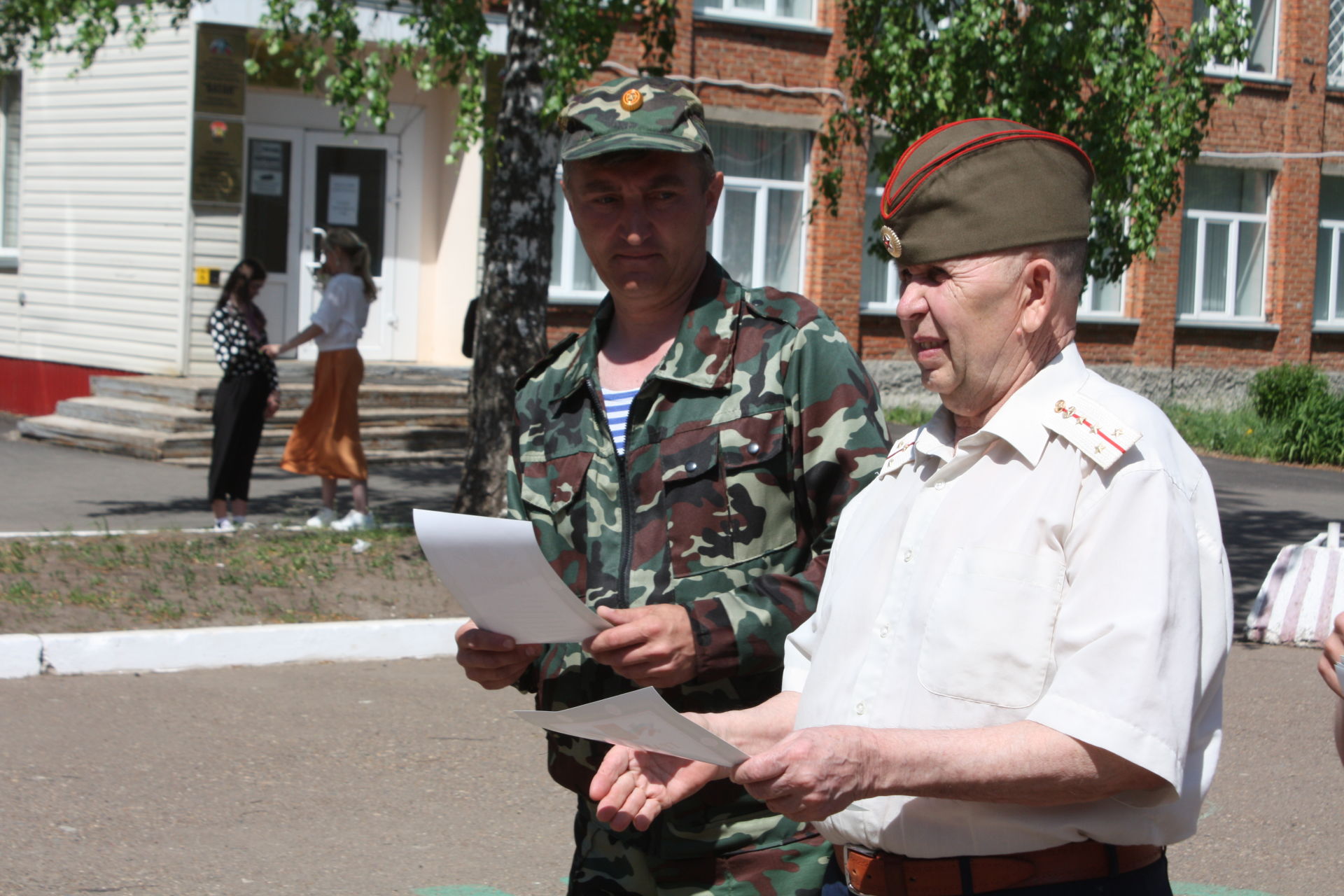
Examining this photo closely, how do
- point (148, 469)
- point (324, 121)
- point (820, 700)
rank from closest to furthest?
point (820, 700), point (148, 469), point (324, 121)

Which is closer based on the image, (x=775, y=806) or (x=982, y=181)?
(x=775, y=806)

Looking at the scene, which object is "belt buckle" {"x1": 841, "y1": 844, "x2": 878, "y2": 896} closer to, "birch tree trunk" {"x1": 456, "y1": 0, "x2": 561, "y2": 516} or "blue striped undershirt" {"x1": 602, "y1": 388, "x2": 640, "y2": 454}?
"blue striped undershirt" {"x1": 602, "y1": 388, "x2": 640, "y2": 454}

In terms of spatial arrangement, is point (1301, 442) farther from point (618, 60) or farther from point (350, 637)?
point (350, 637)

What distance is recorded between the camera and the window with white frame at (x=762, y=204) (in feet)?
66.2

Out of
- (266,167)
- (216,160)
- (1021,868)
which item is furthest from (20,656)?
(266,167)

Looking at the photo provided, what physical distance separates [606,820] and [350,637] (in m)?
5.44

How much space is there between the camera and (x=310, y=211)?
17312mm

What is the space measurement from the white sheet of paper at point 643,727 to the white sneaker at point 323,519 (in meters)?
8.53

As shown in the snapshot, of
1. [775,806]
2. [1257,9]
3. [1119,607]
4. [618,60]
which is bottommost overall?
[775,806]

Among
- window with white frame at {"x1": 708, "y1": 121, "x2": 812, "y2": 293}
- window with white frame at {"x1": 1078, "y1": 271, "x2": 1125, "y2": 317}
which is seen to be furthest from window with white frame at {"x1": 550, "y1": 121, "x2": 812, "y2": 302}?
window with white frame at {"x1": 1078, "y1": 271, "x2": 1125, "y2": 317}

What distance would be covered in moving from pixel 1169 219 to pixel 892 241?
22149 mm

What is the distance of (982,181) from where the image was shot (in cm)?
197

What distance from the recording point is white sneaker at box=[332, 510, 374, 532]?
10.4 meters

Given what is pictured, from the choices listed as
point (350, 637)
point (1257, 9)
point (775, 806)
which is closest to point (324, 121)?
point (350, 637)
